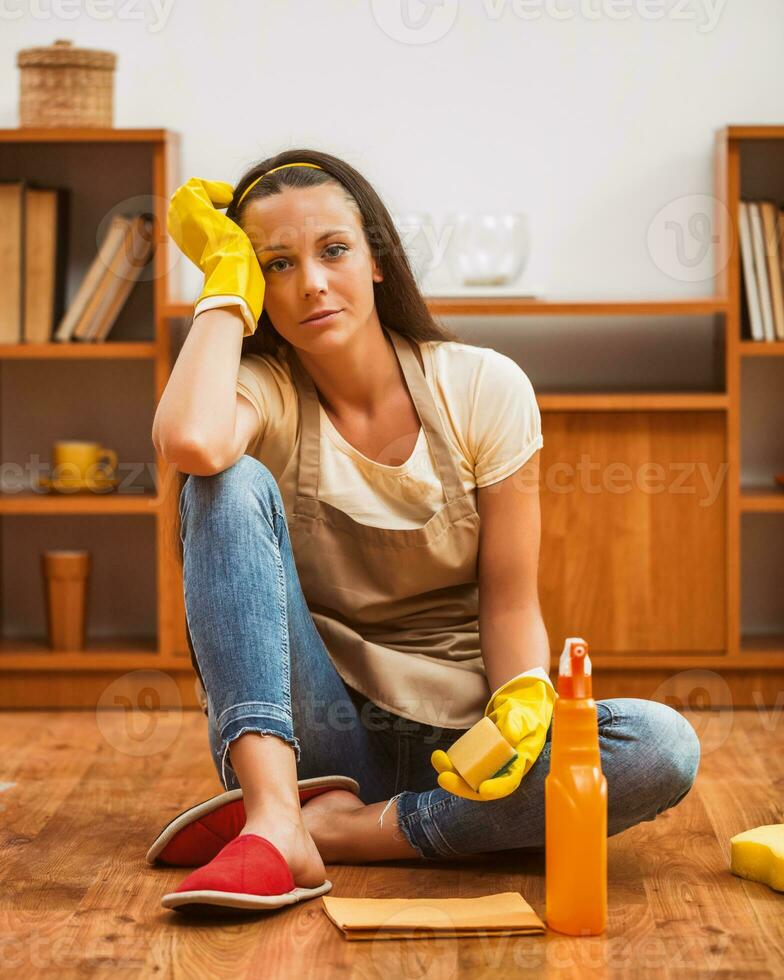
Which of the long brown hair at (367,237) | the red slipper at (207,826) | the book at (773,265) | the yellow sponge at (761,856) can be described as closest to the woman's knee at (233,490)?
the long brown hair at (367,237)

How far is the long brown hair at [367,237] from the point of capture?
1609 mm

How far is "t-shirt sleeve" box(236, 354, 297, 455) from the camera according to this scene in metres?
1.58

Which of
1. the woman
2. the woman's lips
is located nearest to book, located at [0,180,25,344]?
the woman

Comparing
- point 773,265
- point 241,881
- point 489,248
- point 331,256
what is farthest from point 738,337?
point 241,881

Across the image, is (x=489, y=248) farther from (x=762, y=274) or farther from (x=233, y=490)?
(x=233, y=490)

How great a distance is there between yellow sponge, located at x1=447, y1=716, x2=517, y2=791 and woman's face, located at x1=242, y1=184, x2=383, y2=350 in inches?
20.3

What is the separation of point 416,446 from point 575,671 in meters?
0.48

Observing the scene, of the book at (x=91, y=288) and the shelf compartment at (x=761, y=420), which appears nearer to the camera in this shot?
the book at (x=91, y=288)

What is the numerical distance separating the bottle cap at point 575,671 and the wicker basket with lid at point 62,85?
176 cm

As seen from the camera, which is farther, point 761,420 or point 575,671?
point 761,420

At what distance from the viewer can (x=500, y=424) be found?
5.28 ft

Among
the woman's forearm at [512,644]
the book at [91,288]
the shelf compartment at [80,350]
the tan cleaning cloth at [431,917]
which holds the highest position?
the book at [91,288]

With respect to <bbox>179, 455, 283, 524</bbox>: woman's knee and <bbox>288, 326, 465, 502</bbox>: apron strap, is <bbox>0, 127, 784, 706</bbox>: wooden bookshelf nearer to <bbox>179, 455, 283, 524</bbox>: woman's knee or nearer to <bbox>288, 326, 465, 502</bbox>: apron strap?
<bbox>288, 326, 465, 502</bbox>: apron strap

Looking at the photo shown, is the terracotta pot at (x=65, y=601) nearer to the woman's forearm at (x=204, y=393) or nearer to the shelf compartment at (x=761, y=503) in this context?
the woman's forearm at (x=204, y=393)
